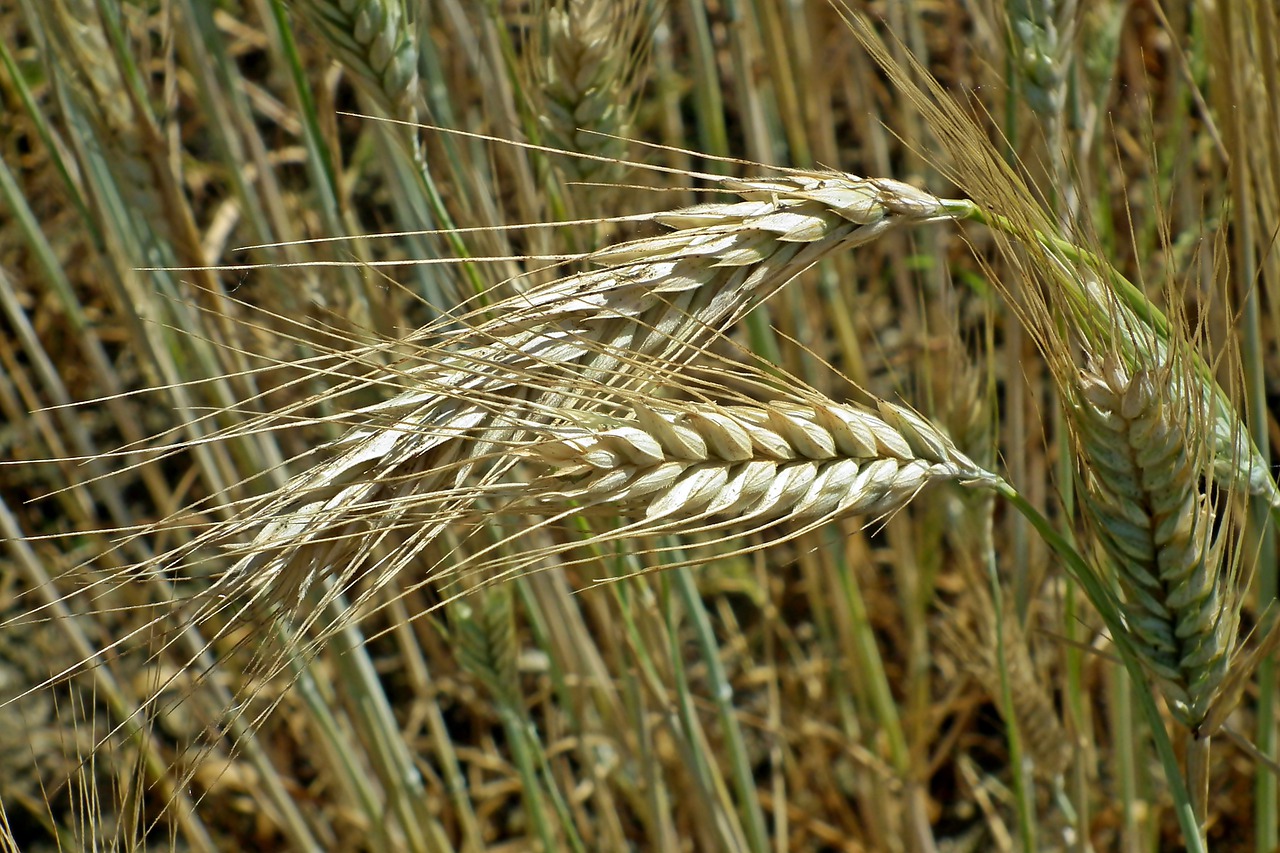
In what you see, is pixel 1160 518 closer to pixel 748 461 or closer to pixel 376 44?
pixel 748 461

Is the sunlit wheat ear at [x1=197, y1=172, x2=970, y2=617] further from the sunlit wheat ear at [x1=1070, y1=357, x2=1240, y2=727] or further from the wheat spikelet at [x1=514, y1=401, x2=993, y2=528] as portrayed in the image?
the sunlit wheat ear at [x1=1070, y1=357, x2=1240, y2=727]

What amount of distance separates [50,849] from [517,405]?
6.48 feet

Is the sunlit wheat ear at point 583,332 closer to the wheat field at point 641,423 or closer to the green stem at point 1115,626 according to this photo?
the wheat field at point 641,423

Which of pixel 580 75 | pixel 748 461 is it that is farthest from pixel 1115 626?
pixel 580 75

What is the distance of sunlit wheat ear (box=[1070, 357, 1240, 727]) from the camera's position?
0.61 metres

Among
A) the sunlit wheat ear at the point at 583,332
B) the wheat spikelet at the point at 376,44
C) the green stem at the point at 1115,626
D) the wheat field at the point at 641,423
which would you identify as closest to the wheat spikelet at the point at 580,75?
the wheat field at the point at 641,423

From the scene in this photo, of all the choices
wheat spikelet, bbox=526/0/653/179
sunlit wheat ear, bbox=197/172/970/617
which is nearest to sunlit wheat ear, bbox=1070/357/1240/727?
sunlit wheat ear, bbox=197/172/970/617

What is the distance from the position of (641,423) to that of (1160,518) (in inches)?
11.9

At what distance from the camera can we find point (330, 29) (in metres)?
0.92

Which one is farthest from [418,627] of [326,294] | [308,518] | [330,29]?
[308,518]

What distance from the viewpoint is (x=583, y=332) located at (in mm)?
657

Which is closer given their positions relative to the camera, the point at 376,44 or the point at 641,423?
the point at 641,423

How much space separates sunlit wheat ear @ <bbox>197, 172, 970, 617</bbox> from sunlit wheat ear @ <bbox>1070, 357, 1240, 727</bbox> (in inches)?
6.2

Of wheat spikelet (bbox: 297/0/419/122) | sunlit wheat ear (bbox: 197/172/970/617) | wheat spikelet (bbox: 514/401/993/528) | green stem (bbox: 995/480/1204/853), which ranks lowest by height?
green stem (bbox: 995/480/1204/853)
